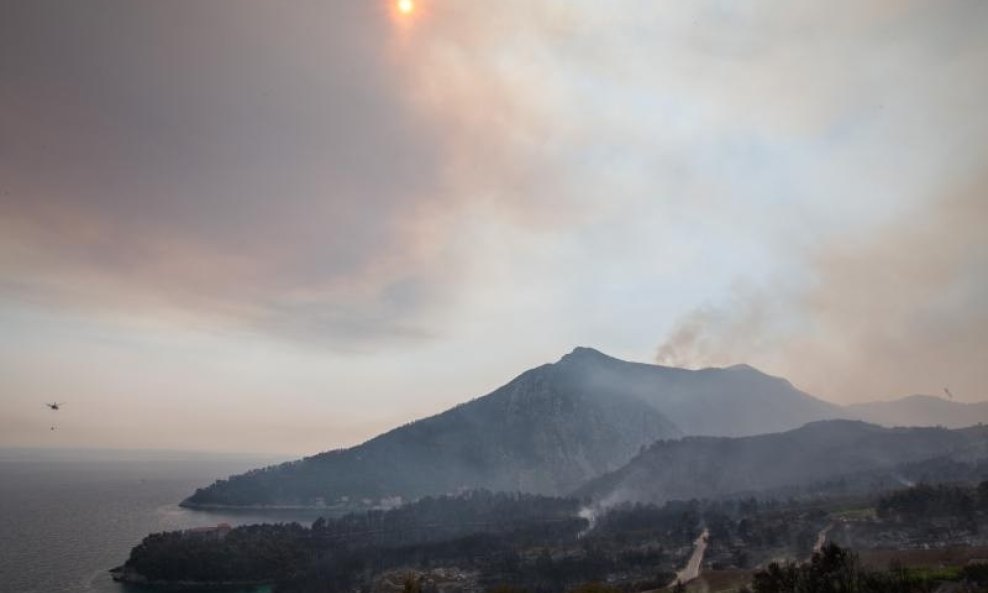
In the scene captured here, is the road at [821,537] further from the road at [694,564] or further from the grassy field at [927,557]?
the road at [694,564]

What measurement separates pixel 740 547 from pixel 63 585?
157m

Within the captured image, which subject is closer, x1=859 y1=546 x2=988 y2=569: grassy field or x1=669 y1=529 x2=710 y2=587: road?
x1=859 y1=546 x2=988 y2=569: grassy field

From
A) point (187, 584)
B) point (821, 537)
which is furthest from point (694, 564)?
point (187, 584)

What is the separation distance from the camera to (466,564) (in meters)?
146

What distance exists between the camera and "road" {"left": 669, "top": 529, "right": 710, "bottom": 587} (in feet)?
353

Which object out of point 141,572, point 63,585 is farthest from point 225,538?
point 63,585

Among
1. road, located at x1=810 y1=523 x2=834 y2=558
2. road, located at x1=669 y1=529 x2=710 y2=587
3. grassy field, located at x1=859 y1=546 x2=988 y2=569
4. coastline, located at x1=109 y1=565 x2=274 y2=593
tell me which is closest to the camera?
grassy field, located at x1=859 y1=546 x2=988 y2=569

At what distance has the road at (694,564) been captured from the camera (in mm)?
107588

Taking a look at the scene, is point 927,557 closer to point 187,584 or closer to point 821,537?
point 821,537

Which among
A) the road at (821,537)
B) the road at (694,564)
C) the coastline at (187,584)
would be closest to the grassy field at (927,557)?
the road at (821,537)

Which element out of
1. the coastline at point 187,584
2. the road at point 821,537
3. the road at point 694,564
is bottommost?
the coastline at point 187,584

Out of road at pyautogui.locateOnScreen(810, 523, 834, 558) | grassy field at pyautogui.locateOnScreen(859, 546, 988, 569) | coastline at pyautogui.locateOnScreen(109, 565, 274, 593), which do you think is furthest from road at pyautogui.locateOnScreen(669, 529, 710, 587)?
coastline at pyautogui.locateOnScreen(109, 565, 274, 593)

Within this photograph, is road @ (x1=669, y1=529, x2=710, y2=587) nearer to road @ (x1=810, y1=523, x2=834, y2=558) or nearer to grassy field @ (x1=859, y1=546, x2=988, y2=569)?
road @ (x1=810, y1=523, x2=834, y2=558)

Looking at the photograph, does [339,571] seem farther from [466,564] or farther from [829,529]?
[829,529]
